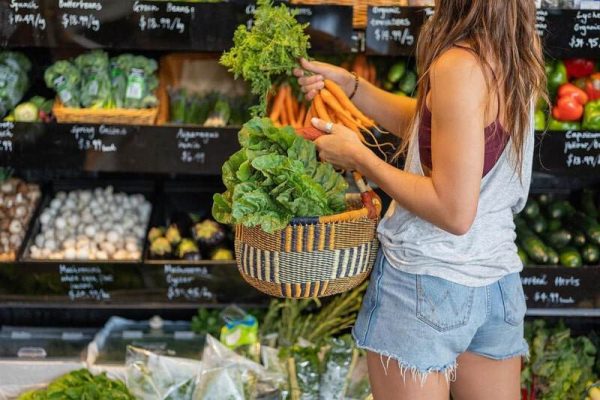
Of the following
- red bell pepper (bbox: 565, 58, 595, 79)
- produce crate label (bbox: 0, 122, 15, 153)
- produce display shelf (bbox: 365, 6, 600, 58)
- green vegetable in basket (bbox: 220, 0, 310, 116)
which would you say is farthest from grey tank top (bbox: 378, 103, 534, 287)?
produce crate label (bbox: 0, 122, 15, 153)

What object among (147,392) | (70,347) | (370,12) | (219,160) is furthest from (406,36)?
(70,347)

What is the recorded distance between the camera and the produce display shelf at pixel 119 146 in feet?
8.91

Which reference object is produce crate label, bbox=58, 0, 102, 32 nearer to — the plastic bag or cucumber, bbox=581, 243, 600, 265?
the plastic bag

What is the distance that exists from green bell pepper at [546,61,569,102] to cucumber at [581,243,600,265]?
585 millimetres

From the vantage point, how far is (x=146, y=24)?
2.62 meters

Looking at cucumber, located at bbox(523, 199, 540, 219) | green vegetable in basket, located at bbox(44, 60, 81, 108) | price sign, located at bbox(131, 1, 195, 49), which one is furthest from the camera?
cucumber, located at bbox(523, 199, 540, 219)

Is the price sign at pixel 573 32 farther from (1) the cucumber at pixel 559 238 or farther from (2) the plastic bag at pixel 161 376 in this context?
(2) the plastic bag at pixel 161 376

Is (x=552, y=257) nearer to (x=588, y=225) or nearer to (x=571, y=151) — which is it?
(x=588, y=225)

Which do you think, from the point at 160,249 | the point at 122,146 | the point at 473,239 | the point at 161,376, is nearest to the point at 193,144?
the point at 122,146

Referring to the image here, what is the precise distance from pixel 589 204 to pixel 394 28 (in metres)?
1.20

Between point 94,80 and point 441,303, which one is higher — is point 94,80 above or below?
above

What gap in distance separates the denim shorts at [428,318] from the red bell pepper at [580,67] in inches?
58.8

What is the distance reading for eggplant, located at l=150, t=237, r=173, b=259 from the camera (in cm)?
293

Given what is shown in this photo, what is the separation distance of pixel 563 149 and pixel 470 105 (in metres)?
1.34
